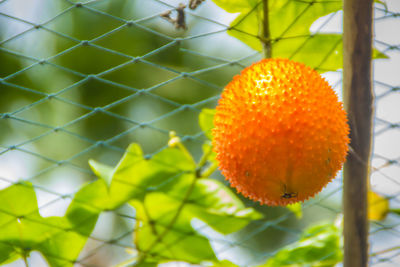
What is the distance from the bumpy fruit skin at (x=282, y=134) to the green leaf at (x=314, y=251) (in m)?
0.29

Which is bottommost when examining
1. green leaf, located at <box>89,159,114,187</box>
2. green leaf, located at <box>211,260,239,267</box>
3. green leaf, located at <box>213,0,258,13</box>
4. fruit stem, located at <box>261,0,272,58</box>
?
green leaf, located at <box>211,260,239,267</box>

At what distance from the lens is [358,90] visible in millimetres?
744

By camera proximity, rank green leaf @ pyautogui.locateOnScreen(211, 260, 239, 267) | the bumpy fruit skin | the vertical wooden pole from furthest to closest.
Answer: green leaf @ pyautogui.locateOnScreen(211, 260, 239, 267) → the vertical wooden pole → the bumpy fruit skin

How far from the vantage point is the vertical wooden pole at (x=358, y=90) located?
74 centimetres

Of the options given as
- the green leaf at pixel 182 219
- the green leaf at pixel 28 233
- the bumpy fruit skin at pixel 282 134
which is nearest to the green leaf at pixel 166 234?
the green leaf at pixel 182 219

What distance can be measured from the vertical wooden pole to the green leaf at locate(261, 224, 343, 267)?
0.57 ft

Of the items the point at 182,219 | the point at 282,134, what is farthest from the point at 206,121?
the point at 282,134

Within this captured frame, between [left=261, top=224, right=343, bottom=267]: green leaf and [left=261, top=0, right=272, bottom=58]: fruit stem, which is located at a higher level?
[left=261, top=0, right=272, bottom=58]: fruit stem

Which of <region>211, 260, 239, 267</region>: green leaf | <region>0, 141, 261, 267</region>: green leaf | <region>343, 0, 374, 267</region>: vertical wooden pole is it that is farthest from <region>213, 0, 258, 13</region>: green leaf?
<region>211, 260, 239, 267</region>: green leaf

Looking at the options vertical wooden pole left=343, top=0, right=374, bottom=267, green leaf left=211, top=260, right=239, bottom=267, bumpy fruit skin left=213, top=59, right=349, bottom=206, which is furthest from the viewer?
green leaf left=211, top=260, right=239, bottom=267

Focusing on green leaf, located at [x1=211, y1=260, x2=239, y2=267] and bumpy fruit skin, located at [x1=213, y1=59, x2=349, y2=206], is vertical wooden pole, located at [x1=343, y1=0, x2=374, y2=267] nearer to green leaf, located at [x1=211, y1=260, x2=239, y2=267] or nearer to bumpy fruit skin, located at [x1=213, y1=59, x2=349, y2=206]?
bumpy fruit skin, located at [x1=213, y1=59, x2=349, y2=206]

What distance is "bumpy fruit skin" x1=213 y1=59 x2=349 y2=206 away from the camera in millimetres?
597

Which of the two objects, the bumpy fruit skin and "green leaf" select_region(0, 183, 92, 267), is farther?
"green leaf" select_region(0, 183, 92, 267)

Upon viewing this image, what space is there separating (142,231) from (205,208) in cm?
11
